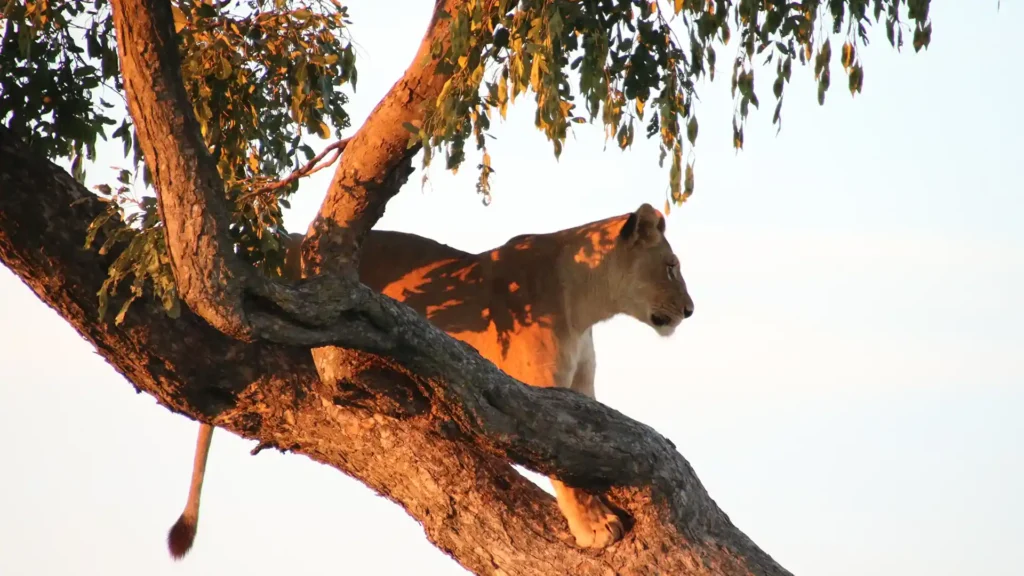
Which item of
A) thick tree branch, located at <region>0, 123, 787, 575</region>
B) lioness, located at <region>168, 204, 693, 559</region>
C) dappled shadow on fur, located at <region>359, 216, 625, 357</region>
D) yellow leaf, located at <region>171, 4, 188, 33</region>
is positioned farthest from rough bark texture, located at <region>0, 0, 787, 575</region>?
dappled shadow on fur, located at <region>359, 216, 625, 357</region>

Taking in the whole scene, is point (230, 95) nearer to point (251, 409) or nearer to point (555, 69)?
point (251, 409)

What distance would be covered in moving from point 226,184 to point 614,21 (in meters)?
1.74

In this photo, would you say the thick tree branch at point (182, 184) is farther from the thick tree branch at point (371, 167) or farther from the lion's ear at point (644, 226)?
the lion's ear at point (644, 226)

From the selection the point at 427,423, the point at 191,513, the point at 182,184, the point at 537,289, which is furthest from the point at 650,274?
the point at 182,184

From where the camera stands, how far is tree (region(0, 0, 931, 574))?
467 centimetres

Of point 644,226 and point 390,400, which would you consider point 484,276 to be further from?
point 390,400

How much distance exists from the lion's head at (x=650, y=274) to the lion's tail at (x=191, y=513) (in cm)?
249

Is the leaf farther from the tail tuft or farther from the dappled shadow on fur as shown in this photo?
the tail tuft

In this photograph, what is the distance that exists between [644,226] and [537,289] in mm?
712

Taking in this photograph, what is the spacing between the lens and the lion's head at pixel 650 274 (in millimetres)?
7059

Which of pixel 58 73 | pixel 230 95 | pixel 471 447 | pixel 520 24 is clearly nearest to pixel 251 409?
pixel 471 447

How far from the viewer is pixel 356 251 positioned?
16.9 feet

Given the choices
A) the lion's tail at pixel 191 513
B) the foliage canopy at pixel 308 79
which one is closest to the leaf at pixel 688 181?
the foliage canopy at pixel 308 79

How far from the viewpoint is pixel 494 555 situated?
564 centimetres
